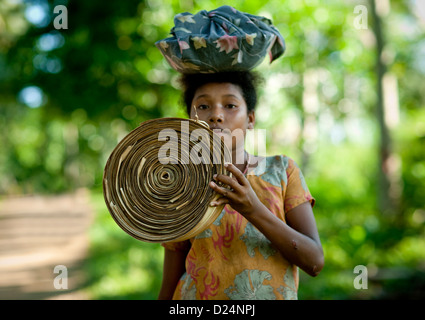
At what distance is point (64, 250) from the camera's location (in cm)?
1056

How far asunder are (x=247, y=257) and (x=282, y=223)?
8.4 inches

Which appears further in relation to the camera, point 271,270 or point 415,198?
point 415,198

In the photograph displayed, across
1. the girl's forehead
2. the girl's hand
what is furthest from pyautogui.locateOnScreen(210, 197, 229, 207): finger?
the girl's forehead

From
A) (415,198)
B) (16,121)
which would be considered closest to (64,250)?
(415,198)

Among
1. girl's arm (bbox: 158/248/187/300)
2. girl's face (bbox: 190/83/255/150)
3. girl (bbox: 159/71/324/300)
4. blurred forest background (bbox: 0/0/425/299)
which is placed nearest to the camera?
girl (bbox: 159/71/324/300)

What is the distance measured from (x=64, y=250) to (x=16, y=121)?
22490mm

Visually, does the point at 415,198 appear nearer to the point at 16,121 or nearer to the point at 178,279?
the point at 178,279

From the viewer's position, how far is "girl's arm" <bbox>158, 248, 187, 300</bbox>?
2.05 meters

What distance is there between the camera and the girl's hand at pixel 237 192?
153 cm

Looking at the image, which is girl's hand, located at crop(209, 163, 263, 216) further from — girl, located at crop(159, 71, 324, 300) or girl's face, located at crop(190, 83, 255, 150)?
girl's face, located at crop(190, 83, 255, 150)

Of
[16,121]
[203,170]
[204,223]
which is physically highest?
[16,121]

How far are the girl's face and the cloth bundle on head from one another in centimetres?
8

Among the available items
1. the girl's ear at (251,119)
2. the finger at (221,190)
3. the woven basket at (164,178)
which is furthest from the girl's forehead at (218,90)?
the finger at (221,190)

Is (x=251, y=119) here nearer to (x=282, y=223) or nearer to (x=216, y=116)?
(x=216, y=116)
